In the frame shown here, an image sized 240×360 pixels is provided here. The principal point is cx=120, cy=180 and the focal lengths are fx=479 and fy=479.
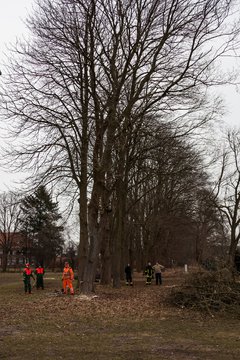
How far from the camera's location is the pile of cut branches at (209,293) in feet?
47.8

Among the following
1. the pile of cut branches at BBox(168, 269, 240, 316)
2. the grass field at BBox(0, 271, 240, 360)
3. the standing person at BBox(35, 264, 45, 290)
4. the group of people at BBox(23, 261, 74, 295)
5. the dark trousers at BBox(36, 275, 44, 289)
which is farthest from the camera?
the dark trousers at BBox(36, 275, 44, 289)

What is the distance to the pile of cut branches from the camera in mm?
14574

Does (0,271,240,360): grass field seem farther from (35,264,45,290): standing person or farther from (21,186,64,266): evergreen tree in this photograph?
(21,186,64,266): evergreen tree

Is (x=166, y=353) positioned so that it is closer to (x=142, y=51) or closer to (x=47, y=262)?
(x=142, y=51)

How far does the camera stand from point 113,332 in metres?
11.2

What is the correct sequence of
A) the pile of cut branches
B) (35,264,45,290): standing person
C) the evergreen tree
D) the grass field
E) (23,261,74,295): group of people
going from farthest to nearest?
the evergreen tree → (35,264,45,290): standing person → (23,261,74,295): group of people → the pile of cut branches → the grass field

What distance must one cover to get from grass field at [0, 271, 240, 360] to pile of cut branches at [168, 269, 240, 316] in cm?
46

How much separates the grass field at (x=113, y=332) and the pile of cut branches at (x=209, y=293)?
0.46 meters

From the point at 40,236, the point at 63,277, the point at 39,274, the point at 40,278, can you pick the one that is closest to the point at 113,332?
the point at 63,277

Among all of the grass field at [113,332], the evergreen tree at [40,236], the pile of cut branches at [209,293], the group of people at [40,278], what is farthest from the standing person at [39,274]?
the evergreen tree at [40,236]

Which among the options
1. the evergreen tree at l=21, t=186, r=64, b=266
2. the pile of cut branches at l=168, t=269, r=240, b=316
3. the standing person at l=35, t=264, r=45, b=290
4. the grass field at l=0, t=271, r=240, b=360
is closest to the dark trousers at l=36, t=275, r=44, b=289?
the standing person at l=35, t=264, r=45, b=290

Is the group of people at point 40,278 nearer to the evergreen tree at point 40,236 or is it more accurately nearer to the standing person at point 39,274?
the standing person at point 39,274

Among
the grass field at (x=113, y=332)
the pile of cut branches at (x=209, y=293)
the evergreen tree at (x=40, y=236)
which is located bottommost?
the grass field at (x=113, y=332)

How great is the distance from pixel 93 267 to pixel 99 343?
419 inches
